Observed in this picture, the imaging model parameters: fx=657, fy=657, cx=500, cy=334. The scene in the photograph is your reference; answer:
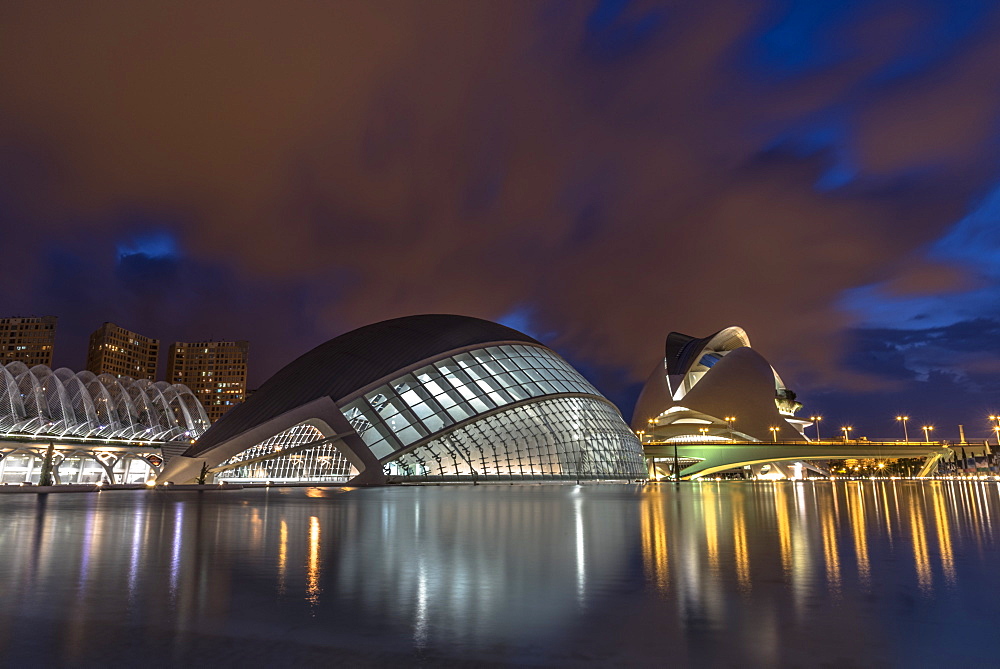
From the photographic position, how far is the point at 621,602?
467 cm

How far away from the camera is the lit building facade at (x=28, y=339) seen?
14850 centimetres

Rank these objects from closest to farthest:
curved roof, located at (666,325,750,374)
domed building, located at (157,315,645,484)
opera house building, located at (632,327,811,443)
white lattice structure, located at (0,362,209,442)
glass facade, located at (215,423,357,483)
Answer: domed building, located at (157,315,645,484), glass facade, located at (215,423,357,483), white lattice structure, located at (0,362,209,442), opera house building, located at (632,327,811,443), curved roof, located at (666,325,750,374)

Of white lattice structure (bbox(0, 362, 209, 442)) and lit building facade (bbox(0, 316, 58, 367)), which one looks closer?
white lattice structure (bbox(0, 362, 209, 442))

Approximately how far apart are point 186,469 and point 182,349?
16705 cm

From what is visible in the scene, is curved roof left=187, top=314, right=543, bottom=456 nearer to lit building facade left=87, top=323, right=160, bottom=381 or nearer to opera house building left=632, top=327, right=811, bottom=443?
opera house building left=632, top=327, right=811, bottom=443

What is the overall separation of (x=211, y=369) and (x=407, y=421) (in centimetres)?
16734

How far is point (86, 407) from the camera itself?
209ft

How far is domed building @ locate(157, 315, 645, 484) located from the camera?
35000 millimetres

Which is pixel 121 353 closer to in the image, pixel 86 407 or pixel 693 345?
pixel 86 407

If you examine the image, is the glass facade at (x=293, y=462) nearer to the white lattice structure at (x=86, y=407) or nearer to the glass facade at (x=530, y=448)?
the glass facade at (x=530, y=448)

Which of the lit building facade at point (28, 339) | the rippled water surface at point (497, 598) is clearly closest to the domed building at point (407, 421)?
the rippled water surface at point (497, 598)

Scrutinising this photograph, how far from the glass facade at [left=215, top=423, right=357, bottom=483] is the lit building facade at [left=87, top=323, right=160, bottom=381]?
478ft

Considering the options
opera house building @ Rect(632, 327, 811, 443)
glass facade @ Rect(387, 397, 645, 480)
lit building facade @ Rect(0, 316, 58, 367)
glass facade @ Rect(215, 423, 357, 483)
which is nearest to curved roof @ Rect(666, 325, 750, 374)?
opera house building @ Rect(632, 327, 811, 443)

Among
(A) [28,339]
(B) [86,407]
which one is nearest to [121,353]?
(A) [28,339]
